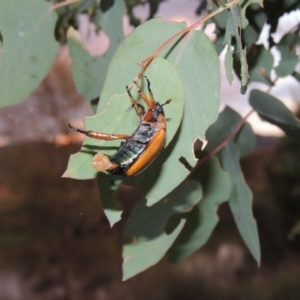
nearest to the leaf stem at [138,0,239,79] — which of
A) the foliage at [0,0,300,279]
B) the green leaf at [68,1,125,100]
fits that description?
the foliage at [0,0,300,279]

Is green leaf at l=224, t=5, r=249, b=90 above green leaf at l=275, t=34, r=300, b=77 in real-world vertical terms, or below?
above

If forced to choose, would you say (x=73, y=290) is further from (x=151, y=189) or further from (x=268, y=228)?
(x=151, y=189)

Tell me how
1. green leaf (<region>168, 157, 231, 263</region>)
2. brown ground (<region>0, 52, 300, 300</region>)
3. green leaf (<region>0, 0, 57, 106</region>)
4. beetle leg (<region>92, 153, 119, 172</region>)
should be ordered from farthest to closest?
brown ground (<region>0, 52, 300, 300</region>) < green leaf (<region>168, 157, 231, 263</region>) < green leaf (<region>0, 0, 57, 106</region>) < beetle leg (<region>92, 153, 119, 172</region>)

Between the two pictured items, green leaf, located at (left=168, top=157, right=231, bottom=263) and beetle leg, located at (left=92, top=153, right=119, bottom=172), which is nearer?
beetle leg, located at (left=92, top=153, right=119, bottom=172)

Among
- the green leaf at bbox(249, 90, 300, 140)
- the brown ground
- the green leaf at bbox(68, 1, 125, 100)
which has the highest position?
the green leaf at bbox(68, 1, 125, 100)

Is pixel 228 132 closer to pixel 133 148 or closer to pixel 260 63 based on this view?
pixel 260 63

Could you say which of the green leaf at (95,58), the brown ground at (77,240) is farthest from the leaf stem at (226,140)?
the brown ground at (77,240)

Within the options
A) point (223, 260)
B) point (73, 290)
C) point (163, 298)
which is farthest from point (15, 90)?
point (223, 260)

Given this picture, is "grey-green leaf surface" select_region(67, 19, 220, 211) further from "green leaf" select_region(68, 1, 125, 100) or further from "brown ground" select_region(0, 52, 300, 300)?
"brown ground" select_region(0, 52, 300, 300)
